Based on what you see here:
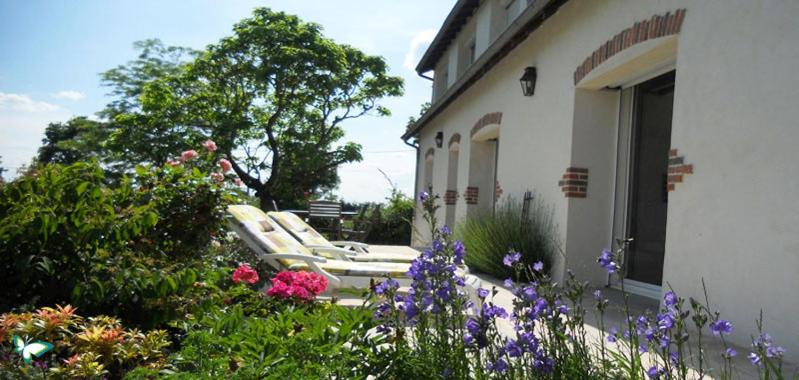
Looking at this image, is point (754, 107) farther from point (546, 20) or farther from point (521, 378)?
point (546, 20)

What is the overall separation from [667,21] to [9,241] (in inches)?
165

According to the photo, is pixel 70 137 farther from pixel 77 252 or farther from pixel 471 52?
pixel 77 252

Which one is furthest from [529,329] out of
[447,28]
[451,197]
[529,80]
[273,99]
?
[273,99]

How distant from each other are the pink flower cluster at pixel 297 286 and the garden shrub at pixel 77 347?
0.63 meters

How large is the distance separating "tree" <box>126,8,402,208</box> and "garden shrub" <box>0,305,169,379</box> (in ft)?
49.7

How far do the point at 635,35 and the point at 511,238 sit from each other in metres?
2.31

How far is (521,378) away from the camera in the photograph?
164cm

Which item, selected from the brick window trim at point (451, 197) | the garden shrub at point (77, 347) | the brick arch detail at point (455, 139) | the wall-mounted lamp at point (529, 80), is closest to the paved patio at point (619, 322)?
the garden shrub at point (77, 347)

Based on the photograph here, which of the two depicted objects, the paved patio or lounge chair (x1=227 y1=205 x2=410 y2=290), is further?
lounge chair (x1=227 y1=205 x2=410 y2=290)

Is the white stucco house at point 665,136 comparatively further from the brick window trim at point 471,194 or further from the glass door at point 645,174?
the brick window trim at point 471,194

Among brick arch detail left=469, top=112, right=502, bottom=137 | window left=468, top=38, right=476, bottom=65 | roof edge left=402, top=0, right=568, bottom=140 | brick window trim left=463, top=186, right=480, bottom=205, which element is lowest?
brick window trim left=463, top=186, right=480, bottom=205

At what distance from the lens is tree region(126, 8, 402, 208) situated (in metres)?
16.8

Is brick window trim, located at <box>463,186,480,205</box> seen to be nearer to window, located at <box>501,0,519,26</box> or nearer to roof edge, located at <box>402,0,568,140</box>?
roof edge, located at <box>402,0,568,140</box>

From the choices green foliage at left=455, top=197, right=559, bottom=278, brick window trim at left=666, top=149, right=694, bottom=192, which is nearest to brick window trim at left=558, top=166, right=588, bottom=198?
green foliage at left=455, top=197, right=559, bottom=278
